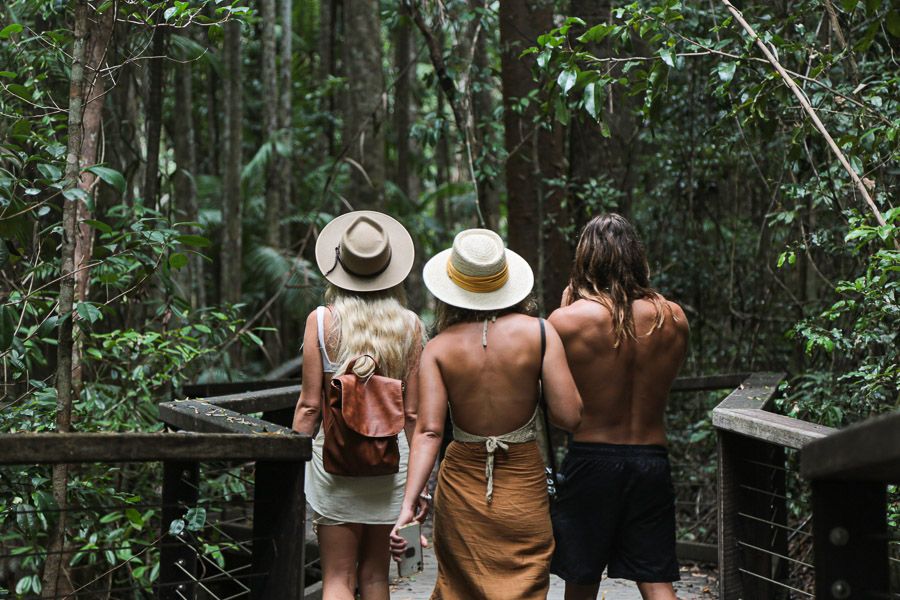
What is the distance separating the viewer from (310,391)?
11.6 feet

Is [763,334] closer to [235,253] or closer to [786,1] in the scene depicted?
[786,1]

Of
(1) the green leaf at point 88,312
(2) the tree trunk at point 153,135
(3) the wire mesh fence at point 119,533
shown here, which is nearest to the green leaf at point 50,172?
(1) the green leaf at point 88,312

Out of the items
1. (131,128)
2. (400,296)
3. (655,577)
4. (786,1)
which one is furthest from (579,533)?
(131,128)

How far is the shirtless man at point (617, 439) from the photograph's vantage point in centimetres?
354

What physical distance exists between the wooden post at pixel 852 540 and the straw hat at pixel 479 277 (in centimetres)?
151

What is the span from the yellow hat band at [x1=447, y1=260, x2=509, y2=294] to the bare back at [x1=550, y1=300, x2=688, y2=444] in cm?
29

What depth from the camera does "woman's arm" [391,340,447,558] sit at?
330cm

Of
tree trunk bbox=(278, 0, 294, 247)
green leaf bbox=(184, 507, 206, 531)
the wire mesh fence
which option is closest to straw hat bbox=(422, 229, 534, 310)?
the wire mesh fence

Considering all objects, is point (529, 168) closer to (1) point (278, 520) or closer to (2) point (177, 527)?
(2) point (177, 527)

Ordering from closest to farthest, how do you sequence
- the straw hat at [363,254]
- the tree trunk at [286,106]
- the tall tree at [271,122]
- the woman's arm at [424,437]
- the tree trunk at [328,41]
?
the woman's arm at [424,437] → the straw hat at [363,254] → the tall tree at [271,122] → the tree trunk at [286,106] → the tree trunk at [328,41]

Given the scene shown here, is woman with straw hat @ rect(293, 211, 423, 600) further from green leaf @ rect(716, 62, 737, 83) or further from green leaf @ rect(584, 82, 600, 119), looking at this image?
green leaf @ rect(716, 62, 737, 83)

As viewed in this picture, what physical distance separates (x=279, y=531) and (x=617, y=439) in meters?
1.29

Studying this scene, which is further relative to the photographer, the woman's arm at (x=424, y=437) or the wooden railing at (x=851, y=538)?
the woman's arm at (x=424, y=437)

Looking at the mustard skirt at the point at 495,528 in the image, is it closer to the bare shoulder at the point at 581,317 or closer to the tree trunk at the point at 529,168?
the bare shoulder at the point at 581,317
